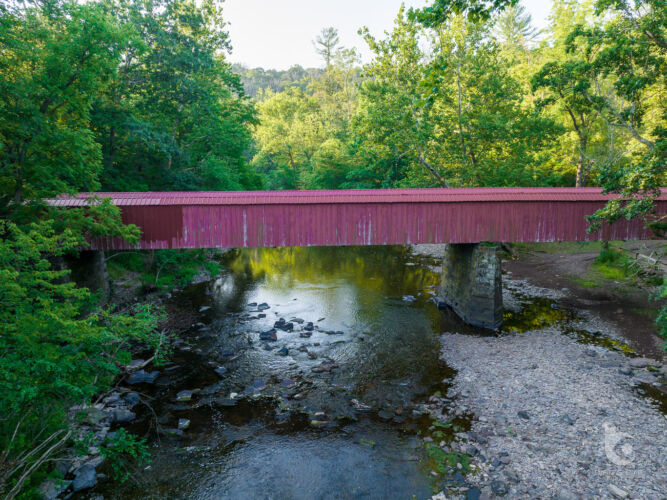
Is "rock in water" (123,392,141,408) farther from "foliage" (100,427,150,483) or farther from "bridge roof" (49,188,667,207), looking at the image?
"bridge roof" (49,188,667,207)

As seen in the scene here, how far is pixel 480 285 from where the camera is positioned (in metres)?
14.3

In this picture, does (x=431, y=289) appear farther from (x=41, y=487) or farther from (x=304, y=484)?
(x=41, y=487)

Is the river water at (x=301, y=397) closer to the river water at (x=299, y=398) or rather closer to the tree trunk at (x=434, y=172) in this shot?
the river water at (x=299, y=398)

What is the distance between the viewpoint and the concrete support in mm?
13188

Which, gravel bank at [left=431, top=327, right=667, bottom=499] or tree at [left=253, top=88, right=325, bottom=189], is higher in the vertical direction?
tree at [left=253, top=88, right=325, bottom=189]

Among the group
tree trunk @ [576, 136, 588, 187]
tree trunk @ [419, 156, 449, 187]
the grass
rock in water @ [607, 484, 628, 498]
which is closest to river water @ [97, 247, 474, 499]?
rock in water @ [607, 484, 628, 498]

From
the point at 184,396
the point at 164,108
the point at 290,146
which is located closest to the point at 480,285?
the point at 184,396

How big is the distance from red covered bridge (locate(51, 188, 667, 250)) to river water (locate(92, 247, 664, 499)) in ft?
12.4

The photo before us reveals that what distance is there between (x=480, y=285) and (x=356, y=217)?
579 centimetres

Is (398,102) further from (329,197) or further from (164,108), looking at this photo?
(164,108)

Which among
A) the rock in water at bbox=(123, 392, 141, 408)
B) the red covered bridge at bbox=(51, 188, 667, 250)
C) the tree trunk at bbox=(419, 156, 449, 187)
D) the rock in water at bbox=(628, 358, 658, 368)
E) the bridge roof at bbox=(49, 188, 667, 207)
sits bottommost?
the rock in water at bbox=(123, 392, 141, 408)

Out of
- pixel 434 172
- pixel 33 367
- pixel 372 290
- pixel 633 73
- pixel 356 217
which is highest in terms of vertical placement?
pixel 633 73

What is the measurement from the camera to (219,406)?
32.0 feet

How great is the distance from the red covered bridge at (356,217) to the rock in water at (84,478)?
24.3 ft
